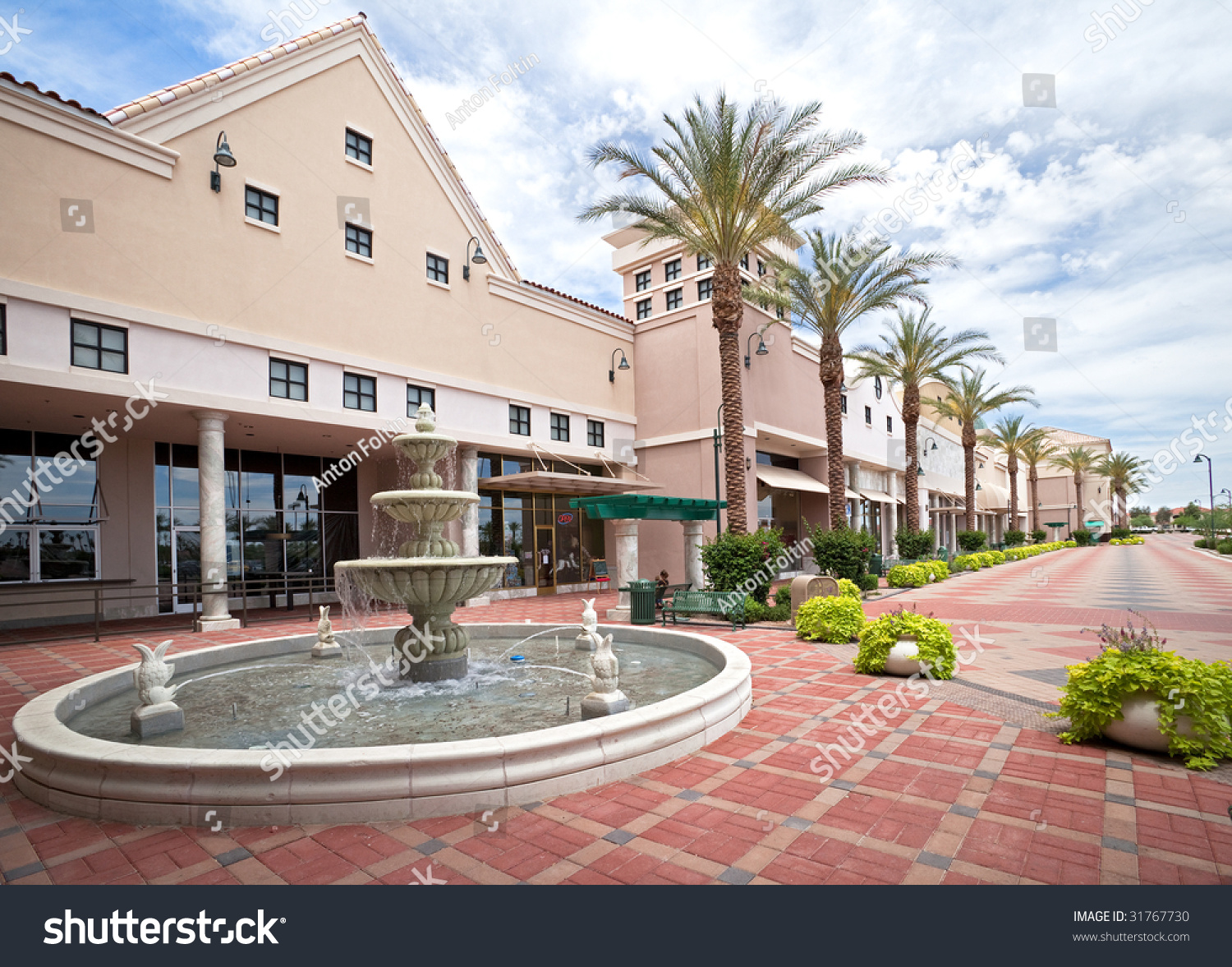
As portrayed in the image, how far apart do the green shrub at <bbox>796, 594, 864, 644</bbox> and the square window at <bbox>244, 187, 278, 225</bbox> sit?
589 inches

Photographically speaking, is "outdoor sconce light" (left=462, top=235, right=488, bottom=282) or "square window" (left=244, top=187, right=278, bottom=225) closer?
"square window" (left=244, top=187, right=278, bottom=225)

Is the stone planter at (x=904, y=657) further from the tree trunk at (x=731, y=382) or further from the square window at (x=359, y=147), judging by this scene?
the square window at (x=359, y=147)

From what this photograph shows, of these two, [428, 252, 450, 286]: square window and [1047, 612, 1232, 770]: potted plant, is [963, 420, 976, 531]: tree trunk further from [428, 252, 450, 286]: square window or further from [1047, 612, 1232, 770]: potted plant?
[1047, 612, 1232, 770]: potted plant

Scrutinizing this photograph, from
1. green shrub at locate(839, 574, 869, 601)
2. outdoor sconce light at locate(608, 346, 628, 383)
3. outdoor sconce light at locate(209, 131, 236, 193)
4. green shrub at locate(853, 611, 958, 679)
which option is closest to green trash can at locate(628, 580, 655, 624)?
green shrub at locate(839, 574, 869, 601)

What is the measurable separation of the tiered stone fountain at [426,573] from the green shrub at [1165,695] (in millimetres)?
5582

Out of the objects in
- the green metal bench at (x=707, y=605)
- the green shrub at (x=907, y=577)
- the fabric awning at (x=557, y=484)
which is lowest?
the green shrub at (x=907, y=577)

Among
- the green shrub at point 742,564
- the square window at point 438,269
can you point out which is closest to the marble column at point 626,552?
the green shrub at point 742,564

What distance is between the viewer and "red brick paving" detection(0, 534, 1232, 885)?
3518 millimetres

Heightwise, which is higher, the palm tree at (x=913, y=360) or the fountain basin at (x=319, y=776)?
the palm tree at (x=913, y=360)

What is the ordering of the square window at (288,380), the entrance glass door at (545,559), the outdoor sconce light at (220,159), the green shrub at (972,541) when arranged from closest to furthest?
the outdoor sconce light at (220,159)
the square window at (288,380)
the entrance glass door at (545,559)
the green shrub at (972,541)

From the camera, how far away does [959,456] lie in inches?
2165

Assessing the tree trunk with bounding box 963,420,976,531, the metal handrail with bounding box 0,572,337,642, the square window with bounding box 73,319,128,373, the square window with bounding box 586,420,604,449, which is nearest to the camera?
the square window with bounding box 73,319,128,373

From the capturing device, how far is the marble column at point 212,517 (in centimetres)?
1412
